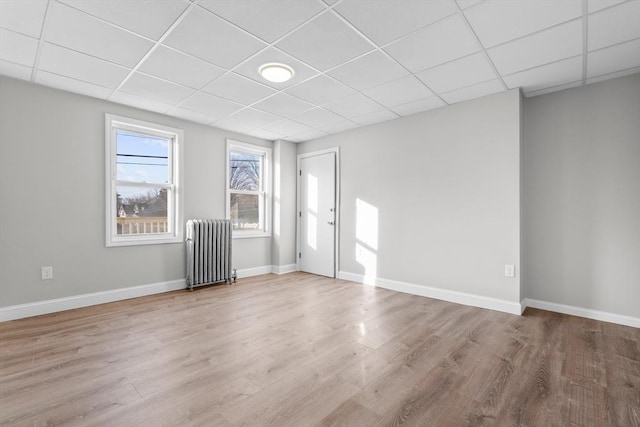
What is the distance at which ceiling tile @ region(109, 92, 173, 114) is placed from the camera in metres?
3.46

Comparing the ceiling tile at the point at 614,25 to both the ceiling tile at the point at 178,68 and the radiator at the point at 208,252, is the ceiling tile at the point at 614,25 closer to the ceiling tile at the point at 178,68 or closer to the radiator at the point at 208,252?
the ceiling tile at the point at 178,68

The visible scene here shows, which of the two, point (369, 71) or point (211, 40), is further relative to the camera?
point (369, 71)

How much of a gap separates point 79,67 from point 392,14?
2.84 metres

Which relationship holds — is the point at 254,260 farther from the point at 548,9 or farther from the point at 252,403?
the point at 548,9

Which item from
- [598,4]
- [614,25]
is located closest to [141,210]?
[598,4]

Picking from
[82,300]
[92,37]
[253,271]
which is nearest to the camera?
[92,37]

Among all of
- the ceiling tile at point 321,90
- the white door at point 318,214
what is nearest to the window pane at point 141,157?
the ceiling tile at point 321,90

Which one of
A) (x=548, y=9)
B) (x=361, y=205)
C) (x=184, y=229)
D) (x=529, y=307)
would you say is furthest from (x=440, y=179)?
(x=184, y=229)

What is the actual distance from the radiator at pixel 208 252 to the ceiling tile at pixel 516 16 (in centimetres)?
389

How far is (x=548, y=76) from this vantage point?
2949mm

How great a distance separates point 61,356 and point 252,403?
5.50ft

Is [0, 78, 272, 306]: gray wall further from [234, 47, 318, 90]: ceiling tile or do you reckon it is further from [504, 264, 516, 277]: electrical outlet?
[504, 264, 516, 277]: electrical outlet

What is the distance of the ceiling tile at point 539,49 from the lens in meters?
2.27

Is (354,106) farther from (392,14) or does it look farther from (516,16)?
(516,16)
